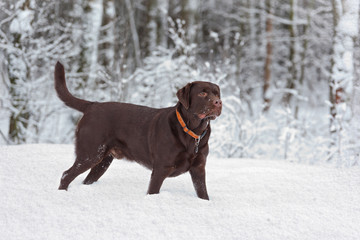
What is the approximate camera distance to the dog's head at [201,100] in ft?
10.4

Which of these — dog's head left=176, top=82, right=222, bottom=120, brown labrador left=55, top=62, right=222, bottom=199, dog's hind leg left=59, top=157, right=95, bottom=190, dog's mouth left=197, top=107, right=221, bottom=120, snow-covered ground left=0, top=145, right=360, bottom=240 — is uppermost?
dog's head left=176, top=82, right=222, bottom=120

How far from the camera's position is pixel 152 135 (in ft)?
11.2

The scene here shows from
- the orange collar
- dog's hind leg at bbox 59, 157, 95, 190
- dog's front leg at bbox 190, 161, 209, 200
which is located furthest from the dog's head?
dog's hind leg at bbox 59, 157, 95, 190

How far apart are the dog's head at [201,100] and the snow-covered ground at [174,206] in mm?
744

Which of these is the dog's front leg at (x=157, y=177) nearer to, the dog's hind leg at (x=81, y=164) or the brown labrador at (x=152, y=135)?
the brown labrador at (x=152, y=135)

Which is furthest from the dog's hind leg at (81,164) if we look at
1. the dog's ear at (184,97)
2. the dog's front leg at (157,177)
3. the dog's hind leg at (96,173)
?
the dog's ear at (184,97)

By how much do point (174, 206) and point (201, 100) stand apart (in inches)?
34.3

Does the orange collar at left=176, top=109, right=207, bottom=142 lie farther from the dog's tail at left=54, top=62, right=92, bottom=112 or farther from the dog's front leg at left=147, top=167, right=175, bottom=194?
the dog's tail at left=54, top=62, right=92, bottom=112

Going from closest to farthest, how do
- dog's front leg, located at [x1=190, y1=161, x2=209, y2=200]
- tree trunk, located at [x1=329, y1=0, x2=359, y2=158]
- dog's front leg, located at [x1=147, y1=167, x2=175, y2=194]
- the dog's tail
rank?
dog's front leg, located at [x1=147, y1=167, x2=175, y2=194] → dog's front leg, located at [x1=190, y1=161, x2=209, y2=200] → the dog's tail → tree trunk, located at [x1=329, y1=0, x2=359, y2=158]

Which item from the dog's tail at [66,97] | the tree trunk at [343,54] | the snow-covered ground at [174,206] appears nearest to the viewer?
the snow-covered ground at [174,206]

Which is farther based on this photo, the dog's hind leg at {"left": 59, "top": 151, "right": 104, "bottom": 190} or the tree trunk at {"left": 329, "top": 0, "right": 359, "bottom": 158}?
the tree trunk at {"left": 329, "top": 0, "right": 359, "bottom": 158}

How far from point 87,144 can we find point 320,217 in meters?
2.07

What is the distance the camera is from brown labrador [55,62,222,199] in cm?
325

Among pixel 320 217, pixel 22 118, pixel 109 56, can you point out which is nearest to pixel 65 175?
pixel 320 217
